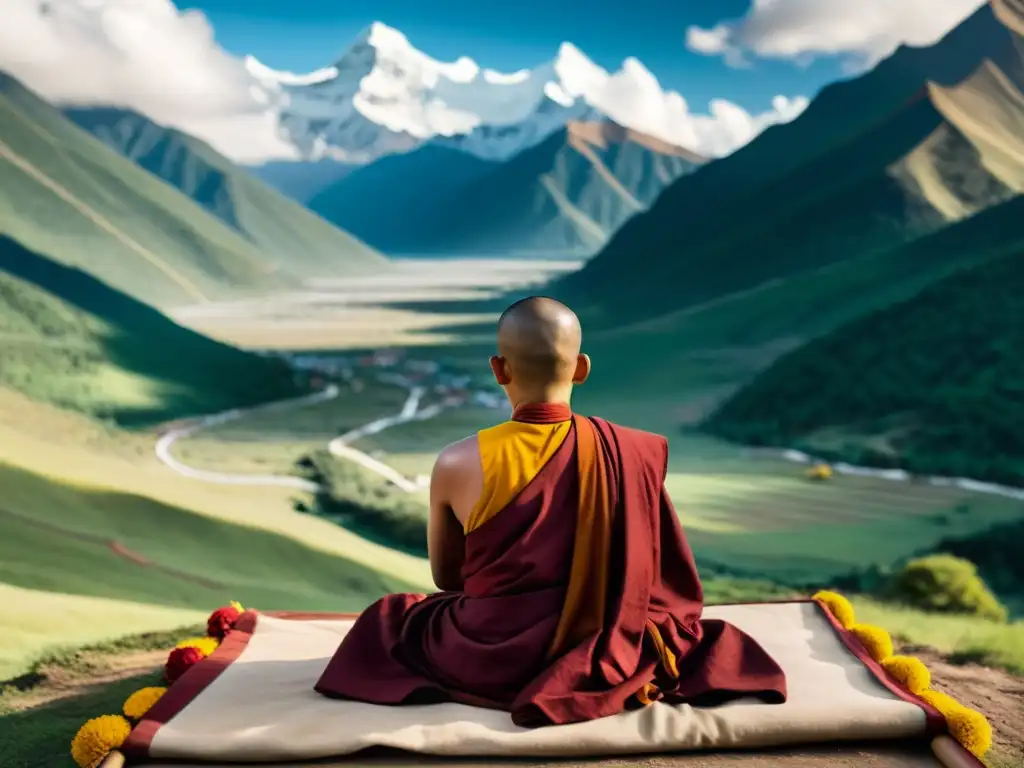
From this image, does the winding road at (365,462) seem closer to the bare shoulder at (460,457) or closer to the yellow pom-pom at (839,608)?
the yellow pom-pom at (839,608)

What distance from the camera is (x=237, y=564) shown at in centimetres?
646

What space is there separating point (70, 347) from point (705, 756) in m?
12.3

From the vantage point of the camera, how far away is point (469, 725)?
2.68m

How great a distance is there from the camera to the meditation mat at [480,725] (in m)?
2.63

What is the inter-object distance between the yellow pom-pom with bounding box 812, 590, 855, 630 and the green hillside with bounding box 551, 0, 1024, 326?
20863mm

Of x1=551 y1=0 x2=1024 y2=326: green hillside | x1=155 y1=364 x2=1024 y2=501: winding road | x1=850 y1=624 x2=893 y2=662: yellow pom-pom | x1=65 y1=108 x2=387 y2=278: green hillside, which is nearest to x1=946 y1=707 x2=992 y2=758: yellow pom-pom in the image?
x1=850 y1=624 x2=893 y2=662: yellow pom-pom

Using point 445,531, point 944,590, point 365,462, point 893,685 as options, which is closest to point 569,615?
point 445,531

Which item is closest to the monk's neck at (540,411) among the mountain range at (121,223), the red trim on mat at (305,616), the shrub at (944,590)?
the red trim on mat at (305,616)

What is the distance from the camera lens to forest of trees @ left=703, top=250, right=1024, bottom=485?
35.4 ft

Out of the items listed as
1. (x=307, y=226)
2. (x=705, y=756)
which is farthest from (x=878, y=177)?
(x=307, y=226)

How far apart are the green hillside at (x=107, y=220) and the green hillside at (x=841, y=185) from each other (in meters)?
10.6

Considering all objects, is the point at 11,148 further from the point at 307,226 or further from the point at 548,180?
the point at 548,180

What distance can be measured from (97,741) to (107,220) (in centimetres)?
2408

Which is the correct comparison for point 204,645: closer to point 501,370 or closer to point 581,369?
point 501,370
